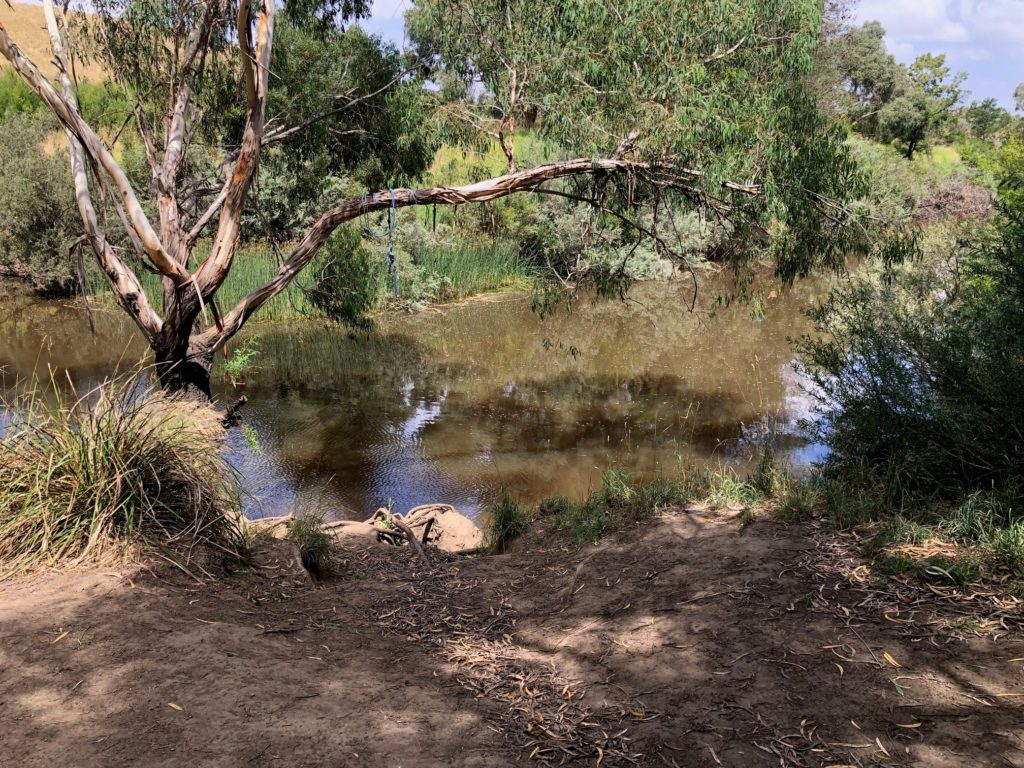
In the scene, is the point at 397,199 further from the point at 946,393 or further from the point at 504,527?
the point at 946,393

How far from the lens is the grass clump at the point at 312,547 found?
4.64 m

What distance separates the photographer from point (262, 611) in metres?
3.47

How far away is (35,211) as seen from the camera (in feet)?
50.9

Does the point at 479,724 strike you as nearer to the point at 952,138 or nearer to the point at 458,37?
the point at 458,37

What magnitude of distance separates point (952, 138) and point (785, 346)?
93.6 ft

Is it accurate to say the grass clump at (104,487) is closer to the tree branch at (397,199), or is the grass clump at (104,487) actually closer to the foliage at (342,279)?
the tree branch at (397,199)

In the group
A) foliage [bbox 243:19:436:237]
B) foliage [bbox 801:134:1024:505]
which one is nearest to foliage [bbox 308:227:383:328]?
foliage [bbox 243:19:436:237]

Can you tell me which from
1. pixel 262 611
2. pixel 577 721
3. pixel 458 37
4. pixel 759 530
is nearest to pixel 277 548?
pixel 262 611

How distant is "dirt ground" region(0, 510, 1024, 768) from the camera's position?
2.29 metres

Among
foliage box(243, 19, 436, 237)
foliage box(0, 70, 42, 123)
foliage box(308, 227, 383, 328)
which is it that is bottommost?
foliage box(308, 227, 383, 328)

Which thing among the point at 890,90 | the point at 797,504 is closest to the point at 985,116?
the point at 890,90

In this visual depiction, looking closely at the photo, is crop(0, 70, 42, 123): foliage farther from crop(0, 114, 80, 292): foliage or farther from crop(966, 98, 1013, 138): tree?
crop(966, 98, 1013, 138): tree

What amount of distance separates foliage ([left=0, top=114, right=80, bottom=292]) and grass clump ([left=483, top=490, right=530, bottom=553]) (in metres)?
13.0

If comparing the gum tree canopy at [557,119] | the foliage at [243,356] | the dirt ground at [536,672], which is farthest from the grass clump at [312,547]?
the foliage at [243,356]
